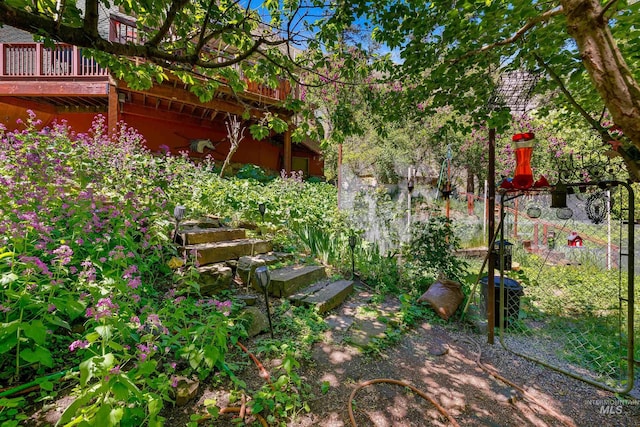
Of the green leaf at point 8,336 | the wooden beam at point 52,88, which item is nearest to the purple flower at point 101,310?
the green leaf at point 8,336

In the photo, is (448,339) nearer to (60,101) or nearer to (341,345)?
(341,345)

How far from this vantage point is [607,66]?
38.2 inches

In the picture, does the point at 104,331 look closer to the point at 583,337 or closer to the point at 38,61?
the point at 583,337

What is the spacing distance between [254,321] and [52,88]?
25.0 feet

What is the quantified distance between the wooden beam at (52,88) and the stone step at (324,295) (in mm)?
6579

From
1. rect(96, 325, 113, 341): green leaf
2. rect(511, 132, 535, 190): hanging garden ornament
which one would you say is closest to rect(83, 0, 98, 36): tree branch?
rect(96, 325, 113, 341): green leaf

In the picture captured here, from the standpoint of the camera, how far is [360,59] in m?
3.11

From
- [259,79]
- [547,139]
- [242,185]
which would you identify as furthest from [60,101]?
[547,139]

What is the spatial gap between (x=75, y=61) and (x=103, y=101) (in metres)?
0.96

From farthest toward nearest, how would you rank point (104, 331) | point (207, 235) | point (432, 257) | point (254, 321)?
point (432, 257)
point (207, 235)
point (254, 321)
point (104, 331)

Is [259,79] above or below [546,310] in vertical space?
above

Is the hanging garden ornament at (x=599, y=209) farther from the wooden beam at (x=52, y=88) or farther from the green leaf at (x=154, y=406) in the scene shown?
the wooden beam at (x=52, y=88)

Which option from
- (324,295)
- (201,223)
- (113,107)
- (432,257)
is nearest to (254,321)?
(324,295)

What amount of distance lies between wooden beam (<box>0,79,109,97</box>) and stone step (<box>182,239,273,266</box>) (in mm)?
5621
